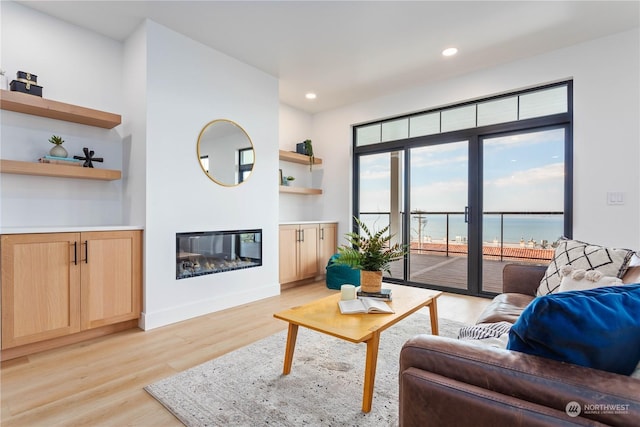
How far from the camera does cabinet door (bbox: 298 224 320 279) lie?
14.3 ft

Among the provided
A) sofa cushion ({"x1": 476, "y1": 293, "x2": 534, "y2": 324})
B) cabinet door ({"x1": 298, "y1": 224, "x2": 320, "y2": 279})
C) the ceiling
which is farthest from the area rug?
the ceiling

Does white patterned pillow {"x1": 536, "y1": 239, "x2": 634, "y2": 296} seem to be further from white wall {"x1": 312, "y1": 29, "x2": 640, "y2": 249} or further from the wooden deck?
the wooden deck

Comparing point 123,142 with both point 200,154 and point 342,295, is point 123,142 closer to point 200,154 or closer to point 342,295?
point 200,154

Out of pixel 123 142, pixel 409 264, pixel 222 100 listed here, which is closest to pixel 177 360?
pixel 123 142

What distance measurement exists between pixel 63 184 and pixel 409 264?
157 inches

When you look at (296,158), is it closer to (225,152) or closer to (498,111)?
(225,152)

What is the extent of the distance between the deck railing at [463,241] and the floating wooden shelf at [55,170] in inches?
130

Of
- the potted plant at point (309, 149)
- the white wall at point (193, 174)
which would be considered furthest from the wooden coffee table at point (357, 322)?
the potted plant at point (309, 149)

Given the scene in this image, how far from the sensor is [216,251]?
3.31 metres

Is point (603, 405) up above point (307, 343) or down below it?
above

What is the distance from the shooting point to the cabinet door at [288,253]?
408 centimetres

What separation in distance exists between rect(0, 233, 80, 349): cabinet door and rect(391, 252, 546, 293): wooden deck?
3.70 metres

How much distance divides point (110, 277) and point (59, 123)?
1426 millimetres

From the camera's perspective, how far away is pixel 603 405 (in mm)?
676
